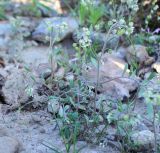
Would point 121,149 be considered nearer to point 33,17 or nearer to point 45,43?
point 45,43

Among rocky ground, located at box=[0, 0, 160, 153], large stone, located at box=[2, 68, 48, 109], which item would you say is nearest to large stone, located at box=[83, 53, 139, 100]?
rocky ground, located at box=[0, 0, 160, 153]

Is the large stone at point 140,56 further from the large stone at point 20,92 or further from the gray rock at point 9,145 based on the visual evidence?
the gray rock at point 9,145

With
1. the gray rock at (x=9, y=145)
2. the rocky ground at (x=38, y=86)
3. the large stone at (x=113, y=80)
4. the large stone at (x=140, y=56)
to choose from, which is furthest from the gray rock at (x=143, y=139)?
the large stone at (x=140, y=56)

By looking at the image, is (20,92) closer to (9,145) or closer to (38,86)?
(38,86)

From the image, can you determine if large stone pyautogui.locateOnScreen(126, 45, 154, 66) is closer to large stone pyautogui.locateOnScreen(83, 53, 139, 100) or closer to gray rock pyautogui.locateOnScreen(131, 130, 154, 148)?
large stone pyautogui.locateOnScreen(83, 53, 139, 100)

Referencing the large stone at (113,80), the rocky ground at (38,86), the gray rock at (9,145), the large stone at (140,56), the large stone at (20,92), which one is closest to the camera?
the gray rock at (9,145)

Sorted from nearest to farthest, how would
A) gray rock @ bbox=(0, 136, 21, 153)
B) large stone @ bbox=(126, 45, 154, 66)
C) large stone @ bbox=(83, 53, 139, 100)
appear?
1. gray rock @ bbox=(0, 136, 21, 153)
2. large stone @ bbox=(83, 53, 139, 100)
3. large stone @ bbox=(126, 45, 154, 66)
